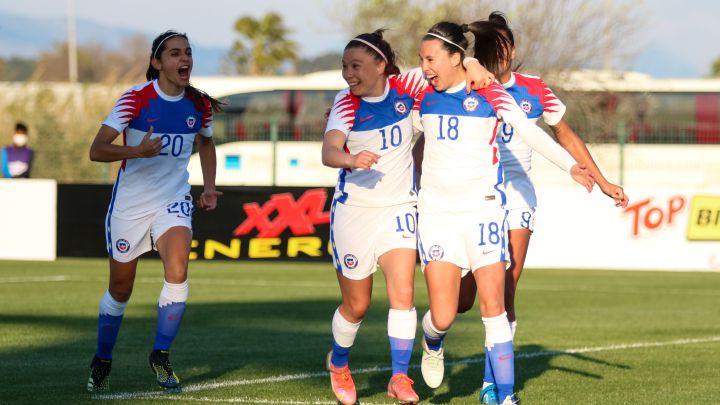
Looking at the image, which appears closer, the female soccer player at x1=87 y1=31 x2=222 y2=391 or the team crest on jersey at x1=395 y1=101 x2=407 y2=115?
the team crest on jersey at x1=395 y1=101 x2=407 y2=115

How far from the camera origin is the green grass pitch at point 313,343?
8.47 metres

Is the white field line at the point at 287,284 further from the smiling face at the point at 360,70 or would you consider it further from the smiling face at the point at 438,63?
the smiling face at the point at 438,63

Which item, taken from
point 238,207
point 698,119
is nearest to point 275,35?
point 698,119

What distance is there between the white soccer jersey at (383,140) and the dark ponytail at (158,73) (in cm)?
141

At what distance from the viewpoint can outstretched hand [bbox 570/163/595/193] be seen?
277 inches

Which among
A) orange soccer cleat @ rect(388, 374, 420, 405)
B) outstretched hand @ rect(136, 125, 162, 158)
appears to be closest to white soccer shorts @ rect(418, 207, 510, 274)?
orange soccer cleat @ rect(388, 374, 420, 405)

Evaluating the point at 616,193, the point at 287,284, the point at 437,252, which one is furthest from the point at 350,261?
the point at 287,284

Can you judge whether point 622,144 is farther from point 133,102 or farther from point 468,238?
point 468,238

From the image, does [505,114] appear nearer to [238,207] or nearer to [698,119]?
[238,207]

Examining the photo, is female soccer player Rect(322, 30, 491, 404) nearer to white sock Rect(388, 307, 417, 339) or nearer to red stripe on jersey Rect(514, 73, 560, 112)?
white sock Rect(388, 307, 417, 339)

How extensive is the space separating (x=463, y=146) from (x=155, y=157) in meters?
2.23

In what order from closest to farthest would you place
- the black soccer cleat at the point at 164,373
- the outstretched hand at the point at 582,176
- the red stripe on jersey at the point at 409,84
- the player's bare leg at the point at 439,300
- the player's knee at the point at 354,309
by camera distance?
the outstretched hand at the point at 582,176 → the player's bare leg at the point at 439,300 → the red stripe on jersey at the point at 409,84 → the player's knee at the point at 354,309 → the black soccer cleat at the point at 164,373

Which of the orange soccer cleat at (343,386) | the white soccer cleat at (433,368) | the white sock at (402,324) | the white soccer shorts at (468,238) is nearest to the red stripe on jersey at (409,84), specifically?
the white soccer shorts at (468,238)

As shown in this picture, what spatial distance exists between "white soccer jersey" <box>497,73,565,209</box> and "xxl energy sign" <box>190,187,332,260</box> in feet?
42.2
